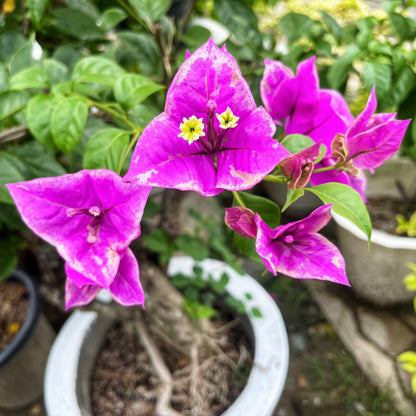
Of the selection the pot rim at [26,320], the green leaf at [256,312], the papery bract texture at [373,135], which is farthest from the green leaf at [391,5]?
the pot rim at [26,320]

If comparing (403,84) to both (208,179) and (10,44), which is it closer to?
(208,179)

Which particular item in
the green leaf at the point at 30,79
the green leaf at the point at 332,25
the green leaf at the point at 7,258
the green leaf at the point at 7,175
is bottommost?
the green leaf at the point at 7,258

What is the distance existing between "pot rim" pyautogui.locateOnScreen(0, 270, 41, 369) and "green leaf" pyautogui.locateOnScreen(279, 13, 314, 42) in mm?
1047

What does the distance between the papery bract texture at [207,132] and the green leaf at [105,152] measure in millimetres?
110

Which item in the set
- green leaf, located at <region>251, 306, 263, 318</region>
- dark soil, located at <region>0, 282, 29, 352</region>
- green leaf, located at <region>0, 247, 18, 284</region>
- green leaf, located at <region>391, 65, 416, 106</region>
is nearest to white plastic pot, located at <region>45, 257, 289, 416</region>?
green leaf, located at <region>251, 306, 263, 318</region>

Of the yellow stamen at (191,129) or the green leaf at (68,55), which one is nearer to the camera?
the yellow stamen at (191,129)

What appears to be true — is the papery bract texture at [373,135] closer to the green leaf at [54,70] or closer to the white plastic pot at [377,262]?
the green leaf at [54,70]

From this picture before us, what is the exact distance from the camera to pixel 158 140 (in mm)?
356

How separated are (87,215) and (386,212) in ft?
4.37

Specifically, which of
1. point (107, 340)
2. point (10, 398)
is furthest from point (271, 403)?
point (10, 398)

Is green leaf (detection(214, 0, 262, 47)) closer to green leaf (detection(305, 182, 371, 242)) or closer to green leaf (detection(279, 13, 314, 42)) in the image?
green leaf (detection(279, 13, 314, 42))

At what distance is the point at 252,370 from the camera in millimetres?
880

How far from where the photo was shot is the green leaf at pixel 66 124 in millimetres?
449

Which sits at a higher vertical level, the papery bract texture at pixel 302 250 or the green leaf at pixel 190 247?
the papery bract texture at pixel 302 250
